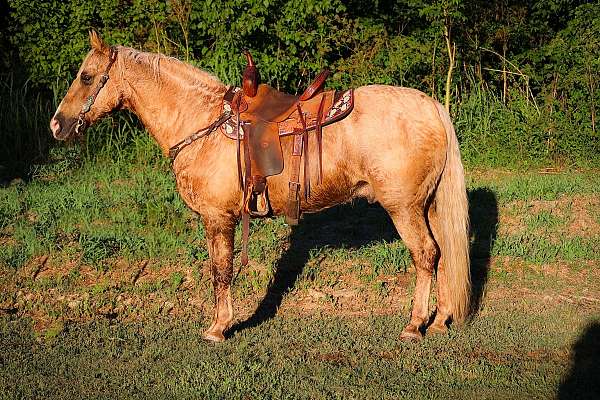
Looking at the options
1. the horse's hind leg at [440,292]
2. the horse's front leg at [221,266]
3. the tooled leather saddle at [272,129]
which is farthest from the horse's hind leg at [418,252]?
the horse's front leg at [221,266]

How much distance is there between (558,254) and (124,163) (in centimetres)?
609

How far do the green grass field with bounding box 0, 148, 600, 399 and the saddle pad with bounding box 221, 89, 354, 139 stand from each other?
5.49ft

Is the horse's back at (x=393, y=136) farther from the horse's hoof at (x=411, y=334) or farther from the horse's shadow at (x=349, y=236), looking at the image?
the horse's shadow at (x=349, y=236)

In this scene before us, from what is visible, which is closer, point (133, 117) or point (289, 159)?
point (289, 159)

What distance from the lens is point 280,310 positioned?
728 centimetres

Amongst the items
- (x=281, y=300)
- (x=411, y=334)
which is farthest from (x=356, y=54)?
(x=411, y=334)

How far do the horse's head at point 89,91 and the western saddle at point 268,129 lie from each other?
2.41ft

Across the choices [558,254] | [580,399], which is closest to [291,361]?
[580,399]

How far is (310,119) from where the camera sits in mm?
6113

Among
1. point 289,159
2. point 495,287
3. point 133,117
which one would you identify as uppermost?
point 289,159

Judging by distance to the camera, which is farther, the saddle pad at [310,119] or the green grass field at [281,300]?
the saddle pad at [310,119]

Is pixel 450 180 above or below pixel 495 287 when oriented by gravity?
above

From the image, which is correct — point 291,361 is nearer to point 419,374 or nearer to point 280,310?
point 419,374

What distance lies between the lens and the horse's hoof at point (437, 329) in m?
6.44
